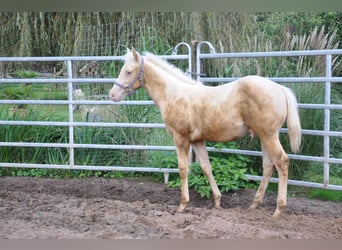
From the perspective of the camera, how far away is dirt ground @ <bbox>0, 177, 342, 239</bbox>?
3.54 m

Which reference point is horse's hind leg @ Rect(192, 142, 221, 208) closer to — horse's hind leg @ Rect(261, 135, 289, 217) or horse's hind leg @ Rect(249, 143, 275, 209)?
horse's hind leg @ Rect(249, 143, 275, 209)

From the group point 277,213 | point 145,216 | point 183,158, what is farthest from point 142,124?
point 277,213

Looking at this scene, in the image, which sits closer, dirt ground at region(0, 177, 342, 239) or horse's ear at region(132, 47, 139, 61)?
dirt ground at region(0, 177, 342, 239)

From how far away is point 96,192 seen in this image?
5.41 metres

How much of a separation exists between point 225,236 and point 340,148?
2707mm

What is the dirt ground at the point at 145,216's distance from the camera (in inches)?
139

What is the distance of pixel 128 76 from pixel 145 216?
55.9 inches

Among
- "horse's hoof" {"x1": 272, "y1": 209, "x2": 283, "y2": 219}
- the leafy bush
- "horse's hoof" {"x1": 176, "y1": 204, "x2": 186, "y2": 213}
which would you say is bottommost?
"horse's hoof" {"x1": 176, "y1": 204, "x2": 186, "y2": 213}

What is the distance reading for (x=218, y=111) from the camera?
4.29 metres

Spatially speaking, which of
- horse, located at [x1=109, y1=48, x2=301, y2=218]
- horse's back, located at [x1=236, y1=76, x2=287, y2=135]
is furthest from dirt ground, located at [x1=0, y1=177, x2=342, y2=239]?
horse's back, located at [x1=236, y1=76, x2=287, y2=135]

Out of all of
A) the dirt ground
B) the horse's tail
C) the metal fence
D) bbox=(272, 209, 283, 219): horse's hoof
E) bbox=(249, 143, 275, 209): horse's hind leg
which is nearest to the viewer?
the dirt ground

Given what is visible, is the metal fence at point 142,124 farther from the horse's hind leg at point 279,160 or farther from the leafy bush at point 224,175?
the horse's hind leg at point 279,160

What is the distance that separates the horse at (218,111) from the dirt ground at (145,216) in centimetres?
29

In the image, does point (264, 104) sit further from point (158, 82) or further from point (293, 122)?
point (158, 82)
